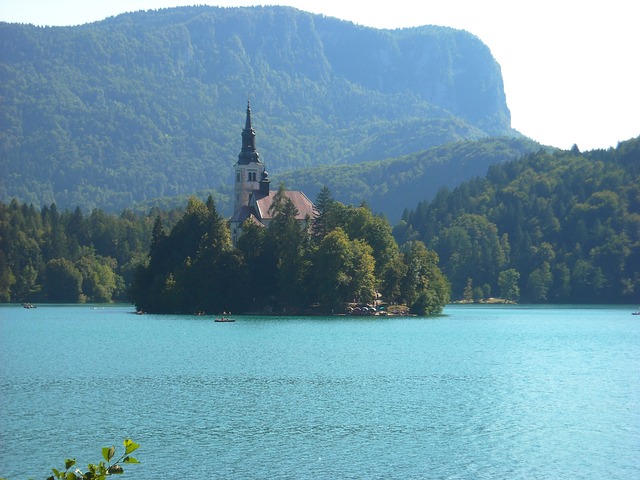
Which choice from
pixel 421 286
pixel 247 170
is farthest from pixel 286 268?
pixel 247 170

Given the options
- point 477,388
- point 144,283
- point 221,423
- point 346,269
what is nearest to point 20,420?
point 221,423

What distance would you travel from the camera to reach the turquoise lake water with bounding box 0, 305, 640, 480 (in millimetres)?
40156

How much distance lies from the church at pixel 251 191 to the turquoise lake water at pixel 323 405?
229 ft

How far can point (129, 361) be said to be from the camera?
75.5 metres

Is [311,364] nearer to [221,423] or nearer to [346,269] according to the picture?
[221,423]

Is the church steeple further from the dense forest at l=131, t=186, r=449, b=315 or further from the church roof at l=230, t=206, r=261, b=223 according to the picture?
the dense forest at l=131, t=186, r=449, b=315

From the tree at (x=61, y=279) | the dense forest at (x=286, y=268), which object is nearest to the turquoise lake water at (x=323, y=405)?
the dense forest at (x=286, y=268)

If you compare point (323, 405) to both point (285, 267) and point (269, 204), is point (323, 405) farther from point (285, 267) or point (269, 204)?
point (269, 204)

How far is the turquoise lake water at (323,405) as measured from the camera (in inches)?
1581

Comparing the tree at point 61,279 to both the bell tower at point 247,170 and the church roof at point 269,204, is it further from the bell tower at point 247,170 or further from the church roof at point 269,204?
the church roof at point 269,204

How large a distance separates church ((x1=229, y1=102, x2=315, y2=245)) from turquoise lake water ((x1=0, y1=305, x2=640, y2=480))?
69.7m

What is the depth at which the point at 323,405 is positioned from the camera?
53.9 m

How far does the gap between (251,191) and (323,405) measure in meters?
126

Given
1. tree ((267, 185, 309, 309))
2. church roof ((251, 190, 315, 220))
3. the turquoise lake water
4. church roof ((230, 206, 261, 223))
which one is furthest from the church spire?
the turquoise lake water
